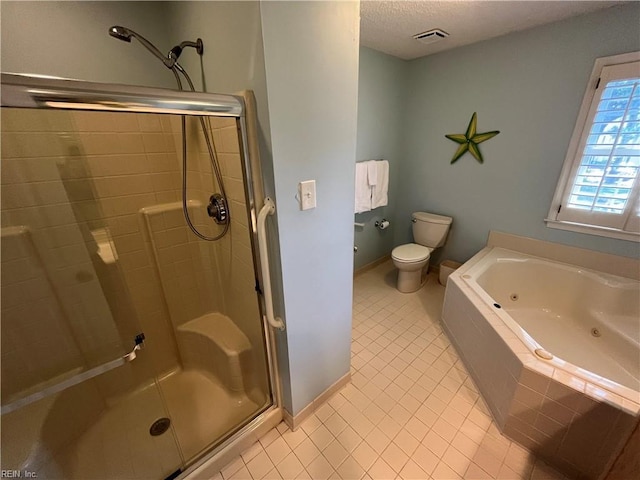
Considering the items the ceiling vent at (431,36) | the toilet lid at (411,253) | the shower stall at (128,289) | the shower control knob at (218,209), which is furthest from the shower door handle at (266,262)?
the ceiling vent at (431,36)

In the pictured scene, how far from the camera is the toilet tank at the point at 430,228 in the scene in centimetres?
252

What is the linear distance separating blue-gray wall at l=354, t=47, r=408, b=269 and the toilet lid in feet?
1.44

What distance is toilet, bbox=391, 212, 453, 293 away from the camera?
93.3 inches

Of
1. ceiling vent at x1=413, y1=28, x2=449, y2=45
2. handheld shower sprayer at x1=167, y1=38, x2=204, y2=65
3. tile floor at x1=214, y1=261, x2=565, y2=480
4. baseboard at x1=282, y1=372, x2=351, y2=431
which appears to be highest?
ceiling vent at x1=413, y1=28, x2=449, y2=45

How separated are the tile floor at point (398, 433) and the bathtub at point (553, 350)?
11 cm

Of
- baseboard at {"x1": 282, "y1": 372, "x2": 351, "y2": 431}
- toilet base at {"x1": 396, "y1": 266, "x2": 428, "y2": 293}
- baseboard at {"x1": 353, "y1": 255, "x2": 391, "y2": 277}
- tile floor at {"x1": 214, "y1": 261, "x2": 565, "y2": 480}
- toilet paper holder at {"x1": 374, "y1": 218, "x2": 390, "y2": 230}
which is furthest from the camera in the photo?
baseboard at {"x1": 353, "y1": 255, "x2": 391, "y2": 277}

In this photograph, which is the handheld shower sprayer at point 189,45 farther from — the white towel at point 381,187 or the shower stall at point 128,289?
the white towel at point 381,187

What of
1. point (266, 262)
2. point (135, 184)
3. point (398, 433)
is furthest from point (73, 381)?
point (398, 433)

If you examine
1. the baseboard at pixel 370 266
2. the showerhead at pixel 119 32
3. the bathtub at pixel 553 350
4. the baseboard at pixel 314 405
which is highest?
the showerhead at pixel 119 32

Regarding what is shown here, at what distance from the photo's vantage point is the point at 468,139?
2291mm

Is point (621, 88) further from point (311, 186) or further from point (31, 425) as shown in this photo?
point (31, 425)

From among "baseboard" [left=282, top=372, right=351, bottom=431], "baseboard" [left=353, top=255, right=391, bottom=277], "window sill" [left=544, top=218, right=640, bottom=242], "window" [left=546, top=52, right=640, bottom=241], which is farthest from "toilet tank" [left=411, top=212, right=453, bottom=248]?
"baseboard" [left=282, top=372, right=351, bottom=431]

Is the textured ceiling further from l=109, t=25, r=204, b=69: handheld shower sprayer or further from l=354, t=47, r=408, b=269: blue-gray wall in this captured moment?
l=109, t=25, r=204, b=69: handheld shower sprayer

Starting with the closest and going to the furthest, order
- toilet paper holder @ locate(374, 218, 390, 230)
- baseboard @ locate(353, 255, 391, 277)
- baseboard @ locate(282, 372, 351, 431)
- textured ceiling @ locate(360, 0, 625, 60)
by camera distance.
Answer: baseboard @ locate(282, 372, 351, 431) < textured ceiling @ locate(360, 0, 625, 60) < toilet paper holder @ locate(374, 218, 390, 230) < baseboard @ locate(353, 255, 391, 277)
